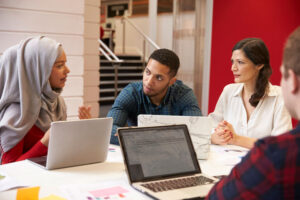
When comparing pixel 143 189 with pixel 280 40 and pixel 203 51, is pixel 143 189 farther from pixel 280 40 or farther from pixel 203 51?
pixel 280 40

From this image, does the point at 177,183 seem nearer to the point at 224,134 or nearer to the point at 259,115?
the point at 224,134

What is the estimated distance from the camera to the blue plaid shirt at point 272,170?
0.88 metres

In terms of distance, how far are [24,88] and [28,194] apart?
2.94 ft

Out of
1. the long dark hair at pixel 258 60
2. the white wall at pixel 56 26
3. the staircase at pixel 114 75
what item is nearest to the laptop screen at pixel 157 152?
the long dark hair at pixel 258 60

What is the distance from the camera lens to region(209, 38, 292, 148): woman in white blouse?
8.65 feet

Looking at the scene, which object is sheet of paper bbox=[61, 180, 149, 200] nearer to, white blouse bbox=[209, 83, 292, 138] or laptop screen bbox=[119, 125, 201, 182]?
laptop screen bbox=[119, 125, 201, 182]

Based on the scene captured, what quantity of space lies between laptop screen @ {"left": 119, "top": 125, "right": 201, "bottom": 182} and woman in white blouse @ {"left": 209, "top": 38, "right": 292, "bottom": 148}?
105cm

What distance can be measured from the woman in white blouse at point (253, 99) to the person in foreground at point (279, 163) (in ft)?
5.45

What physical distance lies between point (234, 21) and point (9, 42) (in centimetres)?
401

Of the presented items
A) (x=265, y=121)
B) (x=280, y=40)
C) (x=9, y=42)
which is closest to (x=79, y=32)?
(x=9, y=42)

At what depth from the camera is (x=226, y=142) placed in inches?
90.6

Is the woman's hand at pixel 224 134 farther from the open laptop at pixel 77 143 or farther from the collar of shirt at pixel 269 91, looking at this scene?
the open laptop at pixel 77 143

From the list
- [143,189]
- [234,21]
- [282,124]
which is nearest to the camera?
[143,189]

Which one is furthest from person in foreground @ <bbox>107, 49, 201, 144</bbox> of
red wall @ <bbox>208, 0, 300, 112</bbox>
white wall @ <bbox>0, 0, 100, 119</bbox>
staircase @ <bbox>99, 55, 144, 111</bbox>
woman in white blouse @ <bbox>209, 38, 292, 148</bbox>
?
→ staircase @ <bbox>99, 55, 144, 111</bbox>
